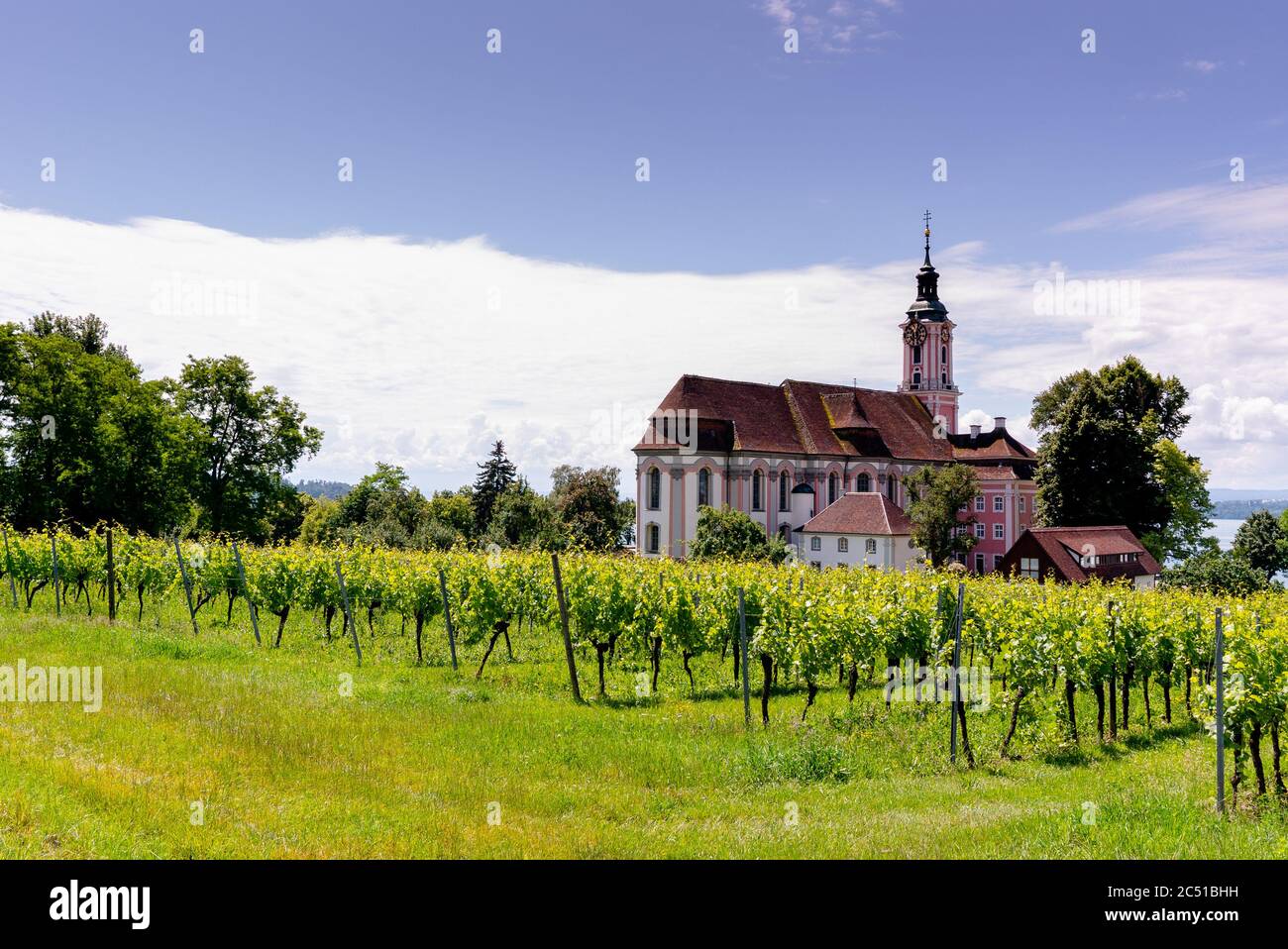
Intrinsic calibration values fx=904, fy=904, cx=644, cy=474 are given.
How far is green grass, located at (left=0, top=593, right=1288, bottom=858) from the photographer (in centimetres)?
820

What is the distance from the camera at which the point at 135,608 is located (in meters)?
25.8

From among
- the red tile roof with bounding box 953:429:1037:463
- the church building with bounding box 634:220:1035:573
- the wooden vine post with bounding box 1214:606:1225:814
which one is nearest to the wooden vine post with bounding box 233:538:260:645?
the wooden vine post with bounding box 1214:606:1225:814

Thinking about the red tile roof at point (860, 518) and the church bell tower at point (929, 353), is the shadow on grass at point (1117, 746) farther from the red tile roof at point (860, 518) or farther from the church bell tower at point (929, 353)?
the church bell tower at point (929, 353)

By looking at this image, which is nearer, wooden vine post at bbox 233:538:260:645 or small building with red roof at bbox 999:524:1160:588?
wooden vine post at bbox 233:538:260:645

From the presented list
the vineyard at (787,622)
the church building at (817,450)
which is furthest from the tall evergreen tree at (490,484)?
the vineyard at (787,622)

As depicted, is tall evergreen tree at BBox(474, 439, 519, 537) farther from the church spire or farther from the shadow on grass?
the shadow on grass

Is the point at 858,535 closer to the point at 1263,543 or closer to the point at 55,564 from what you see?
the point at 1263,543

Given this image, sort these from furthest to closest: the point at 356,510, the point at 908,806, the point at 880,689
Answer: the point at 356,510 < the point at 880,689 < the point at 908,806

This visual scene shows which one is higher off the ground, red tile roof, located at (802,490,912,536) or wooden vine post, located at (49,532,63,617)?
red tile roof, located at (802,490,912,536)

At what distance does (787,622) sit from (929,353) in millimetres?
73257

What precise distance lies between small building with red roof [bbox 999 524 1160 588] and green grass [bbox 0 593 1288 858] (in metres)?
32.6
